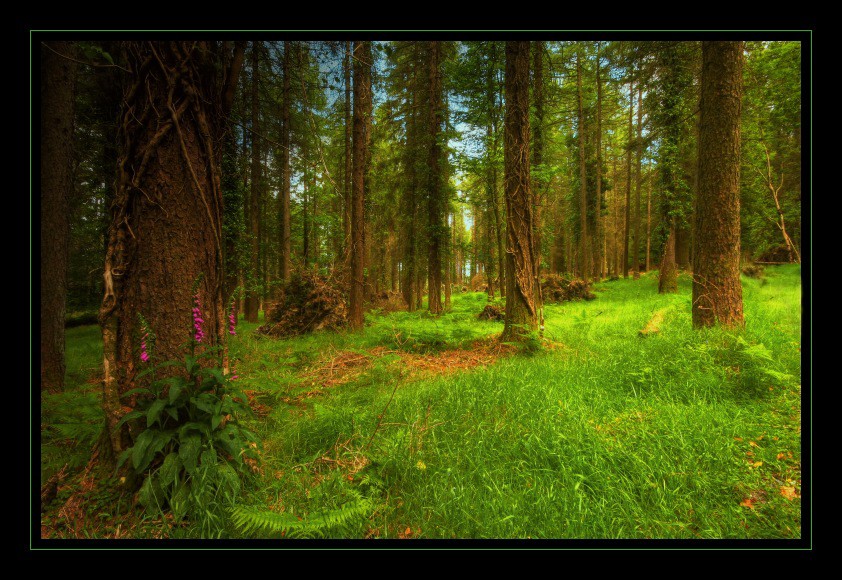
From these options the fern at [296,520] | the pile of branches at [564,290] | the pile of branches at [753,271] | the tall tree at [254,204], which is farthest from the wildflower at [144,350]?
the pile of branches at [753,271]

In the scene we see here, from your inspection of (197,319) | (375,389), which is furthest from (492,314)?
(197,319)

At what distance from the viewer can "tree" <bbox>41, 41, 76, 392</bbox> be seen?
5.02 metres

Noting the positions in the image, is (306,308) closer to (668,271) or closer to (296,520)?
(296,520)

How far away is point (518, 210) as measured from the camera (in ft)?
18.6

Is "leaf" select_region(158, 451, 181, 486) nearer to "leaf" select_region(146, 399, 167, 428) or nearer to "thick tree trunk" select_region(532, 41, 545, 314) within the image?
"leaf" select_region(146, 399, 167, 428)

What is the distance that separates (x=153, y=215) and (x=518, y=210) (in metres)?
5.15

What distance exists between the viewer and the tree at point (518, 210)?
5.56m

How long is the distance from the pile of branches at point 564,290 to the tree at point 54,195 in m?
14.9

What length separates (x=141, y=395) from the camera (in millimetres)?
2076

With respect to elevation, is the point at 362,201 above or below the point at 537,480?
above

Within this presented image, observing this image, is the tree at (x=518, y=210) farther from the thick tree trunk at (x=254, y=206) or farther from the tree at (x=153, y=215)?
the thick tree trunk at (x=254, y=206)
